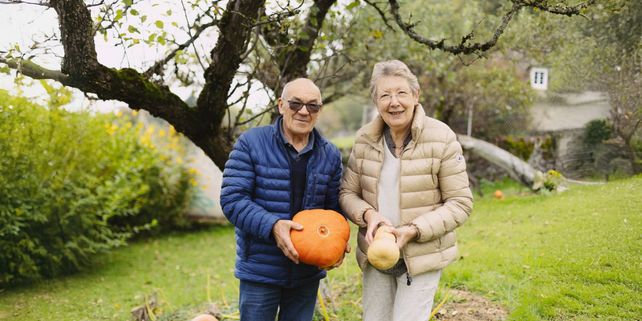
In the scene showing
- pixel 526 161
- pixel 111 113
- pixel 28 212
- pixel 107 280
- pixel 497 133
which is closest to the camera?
pixel 28 212

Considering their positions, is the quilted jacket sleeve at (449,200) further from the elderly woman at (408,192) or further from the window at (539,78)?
the window at (539,78)

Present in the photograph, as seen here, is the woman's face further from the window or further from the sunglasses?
the window

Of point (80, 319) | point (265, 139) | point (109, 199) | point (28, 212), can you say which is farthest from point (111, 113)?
point (265, 139)

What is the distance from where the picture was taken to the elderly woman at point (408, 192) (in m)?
2.89

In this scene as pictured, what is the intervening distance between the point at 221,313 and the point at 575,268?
2.99m

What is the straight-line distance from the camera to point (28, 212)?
617cm

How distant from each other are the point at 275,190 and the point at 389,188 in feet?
2.06

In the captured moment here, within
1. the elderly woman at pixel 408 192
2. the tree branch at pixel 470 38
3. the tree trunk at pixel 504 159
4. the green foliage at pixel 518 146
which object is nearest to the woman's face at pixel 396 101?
the elderly woman at pixel 408 192

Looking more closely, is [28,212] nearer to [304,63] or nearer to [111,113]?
[111,113]

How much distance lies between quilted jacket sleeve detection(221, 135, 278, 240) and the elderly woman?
52 cm

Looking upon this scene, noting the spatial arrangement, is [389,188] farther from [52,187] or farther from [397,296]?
[52,187]

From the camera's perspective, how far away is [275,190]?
9.87ft

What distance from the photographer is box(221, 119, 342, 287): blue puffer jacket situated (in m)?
2.91

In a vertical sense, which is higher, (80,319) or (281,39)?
(281,39)
